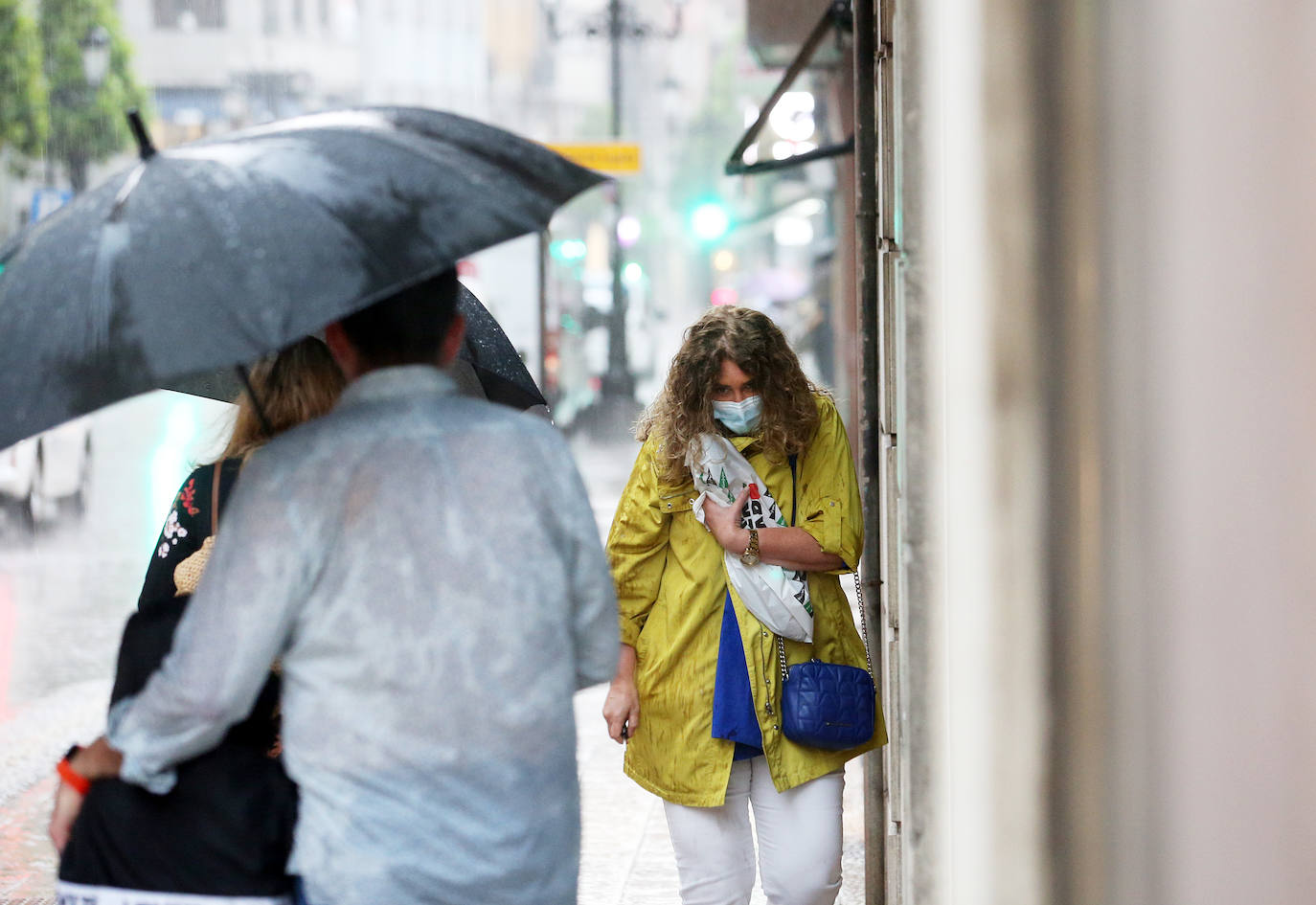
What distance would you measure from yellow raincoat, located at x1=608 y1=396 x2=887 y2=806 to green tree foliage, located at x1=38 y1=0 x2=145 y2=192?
2849 cm

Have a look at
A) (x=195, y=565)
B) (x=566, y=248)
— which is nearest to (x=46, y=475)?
(x=195, y=565)

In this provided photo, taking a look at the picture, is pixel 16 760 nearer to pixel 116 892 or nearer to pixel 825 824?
pixel 825 824

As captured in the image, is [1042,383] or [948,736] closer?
[1042,383]

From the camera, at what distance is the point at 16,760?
22.7 feet

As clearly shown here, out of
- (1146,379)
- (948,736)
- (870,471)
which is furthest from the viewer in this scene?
(870,471)

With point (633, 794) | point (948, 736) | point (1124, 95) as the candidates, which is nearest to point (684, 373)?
point (948, 736)

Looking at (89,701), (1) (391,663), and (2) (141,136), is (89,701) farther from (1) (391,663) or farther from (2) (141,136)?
(1) (391,663)

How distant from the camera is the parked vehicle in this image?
1523 cm

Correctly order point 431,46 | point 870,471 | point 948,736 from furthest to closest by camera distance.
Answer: point 431,46
point 870,471
point 948,736

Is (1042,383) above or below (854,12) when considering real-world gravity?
below

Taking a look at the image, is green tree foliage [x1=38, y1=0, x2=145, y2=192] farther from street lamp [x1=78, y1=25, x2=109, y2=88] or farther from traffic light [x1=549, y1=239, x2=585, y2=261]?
traffic light [x1=549, y1=239, x2=585, y2=261]

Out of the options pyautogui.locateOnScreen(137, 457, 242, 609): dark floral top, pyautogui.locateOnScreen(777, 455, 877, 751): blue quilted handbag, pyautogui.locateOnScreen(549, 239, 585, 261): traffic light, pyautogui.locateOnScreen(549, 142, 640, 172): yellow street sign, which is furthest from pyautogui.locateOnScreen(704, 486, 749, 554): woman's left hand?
pyautogui.locateOnScreen(549, 239, 585, 261): traffic light

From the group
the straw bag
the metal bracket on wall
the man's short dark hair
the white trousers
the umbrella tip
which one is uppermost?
the metal bracket on wall

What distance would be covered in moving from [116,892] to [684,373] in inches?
77.8
